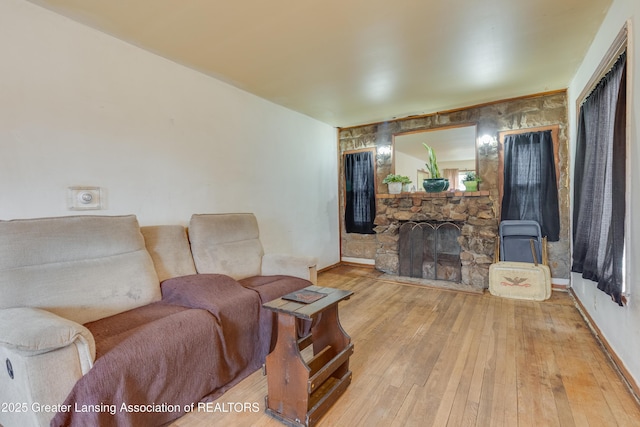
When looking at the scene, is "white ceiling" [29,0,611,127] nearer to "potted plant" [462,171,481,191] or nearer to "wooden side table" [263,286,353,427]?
"potted plant" [462,171,481,191]

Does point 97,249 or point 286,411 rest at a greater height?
point 97,249

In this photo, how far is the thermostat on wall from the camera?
2.06 metres

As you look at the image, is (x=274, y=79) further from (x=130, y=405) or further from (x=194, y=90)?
(x=130, y=405)

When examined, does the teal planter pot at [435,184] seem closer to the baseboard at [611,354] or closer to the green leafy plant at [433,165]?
the green leafy plant at [433,165]

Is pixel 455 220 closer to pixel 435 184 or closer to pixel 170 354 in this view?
pixel 435 184

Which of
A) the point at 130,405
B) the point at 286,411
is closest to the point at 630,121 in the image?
the point at 286,411

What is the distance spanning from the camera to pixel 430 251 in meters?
4.31

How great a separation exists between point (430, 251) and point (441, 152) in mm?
1420

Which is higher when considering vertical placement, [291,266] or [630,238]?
[630,238]

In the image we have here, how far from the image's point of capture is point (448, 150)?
4219 mm

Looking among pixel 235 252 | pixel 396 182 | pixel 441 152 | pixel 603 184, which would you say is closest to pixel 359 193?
pixel 396 182

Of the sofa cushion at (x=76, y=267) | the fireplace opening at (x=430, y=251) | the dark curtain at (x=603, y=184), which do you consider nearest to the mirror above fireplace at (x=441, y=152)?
the fireplace opening at (x=430, y=251)

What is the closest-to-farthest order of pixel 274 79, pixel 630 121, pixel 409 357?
pixel 630 121 < pixel 409 357 < pixel 274 79

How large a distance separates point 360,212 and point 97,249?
12.3 ft
